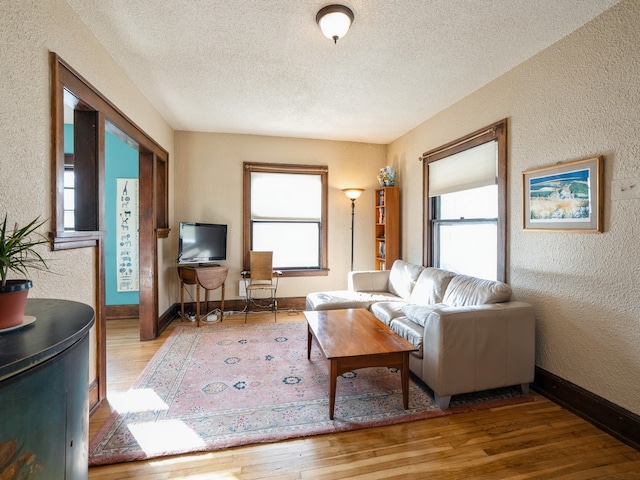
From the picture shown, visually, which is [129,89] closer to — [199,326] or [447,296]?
[199,326]

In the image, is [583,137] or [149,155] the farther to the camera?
[149,155]

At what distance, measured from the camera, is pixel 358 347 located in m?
2.06

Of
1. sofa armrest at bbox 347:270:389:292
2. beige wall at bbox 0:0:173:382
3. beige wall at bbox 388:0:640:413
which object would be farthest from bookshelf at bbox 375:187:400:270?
beige wall at bbox 0:0:173:382

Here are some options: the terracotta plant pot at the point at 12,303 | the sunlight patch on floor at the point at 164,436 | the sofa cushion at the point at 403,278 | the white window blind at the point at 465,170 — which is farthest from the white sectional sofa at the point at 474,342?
the terracotta plant pot at the point at 12,303

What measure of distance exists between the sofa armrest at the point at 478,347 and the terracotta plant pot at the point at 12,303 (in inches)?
83.1

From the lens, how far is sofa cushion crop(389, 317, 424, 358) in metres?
2.29

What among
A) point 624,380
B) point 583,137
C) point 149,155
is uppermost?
point 149,155

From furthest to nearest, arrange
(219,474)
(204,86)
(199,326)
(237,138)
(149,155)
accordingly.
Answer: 1. (237,138)
2. (199,326)
3. (149,155)
4. (204,86)
5. (219,474)

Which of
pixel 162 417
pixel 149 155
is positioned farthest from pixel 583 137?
pixel 149 155

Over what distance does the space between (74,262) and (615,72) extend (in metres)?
3.59

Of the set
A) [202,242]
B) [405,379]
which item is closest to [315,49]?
[405,379]

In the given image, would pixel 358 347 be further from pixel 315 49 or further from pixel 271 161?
pixel 271 161

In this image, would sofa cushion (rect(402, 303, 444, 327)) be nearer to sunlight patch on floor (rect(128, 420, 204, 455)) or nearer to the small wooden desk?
sunlight patch on floor (rect(128, 420, 204, 455))

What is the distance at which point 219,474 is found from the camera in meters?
1.54
